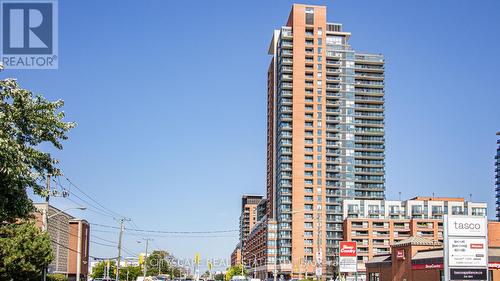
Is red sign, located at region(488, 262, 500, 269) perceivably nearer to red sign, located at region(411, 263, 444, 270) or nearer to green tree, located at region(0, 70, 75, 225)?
red sign, located at region(411, 263, 444, 270)

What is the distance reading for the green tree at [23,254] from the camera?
5584 centimetres

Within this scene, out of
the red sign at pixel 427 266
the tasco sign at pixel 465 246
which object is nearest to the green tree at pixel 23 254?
the tasco sign at pixel 465 246

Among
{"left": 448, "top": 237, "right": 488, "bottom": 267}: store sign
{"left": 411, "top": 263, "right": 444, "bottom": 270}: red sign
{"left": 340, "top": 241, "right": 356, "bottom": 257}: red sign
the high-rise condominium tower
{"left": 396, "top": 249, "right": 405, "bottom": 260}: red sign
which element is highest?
the high-rise condominium tower

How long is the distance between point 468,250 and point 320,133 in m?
135

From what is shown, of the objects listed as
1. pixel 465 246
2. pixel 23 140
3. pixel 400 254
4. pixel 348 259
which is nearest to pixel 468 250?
pixel 465 246

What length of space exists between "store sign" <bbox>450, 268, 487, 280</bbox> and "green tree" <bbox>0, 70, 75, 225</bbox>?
3148 cm

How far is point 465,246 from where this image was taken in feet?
153

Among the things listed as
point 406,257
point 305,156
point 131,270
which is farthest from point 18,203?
point 131,270

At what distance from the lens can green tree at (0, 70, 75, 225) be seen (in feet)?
71.7

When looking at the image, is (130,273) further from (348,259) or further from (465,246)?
(465,246)

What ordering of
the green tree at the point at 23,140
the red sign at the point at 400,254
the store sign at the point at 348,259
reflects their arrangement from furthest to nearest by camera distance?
1. the red sign at the point at 400,254
2. the store sign at the point at 348,259
3. the green tree at the point at 23,140

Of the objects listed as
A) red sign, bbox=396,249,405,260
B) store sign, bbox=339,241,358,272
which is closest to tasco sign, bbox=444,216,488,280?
store sign, bbox=339,241,358,272

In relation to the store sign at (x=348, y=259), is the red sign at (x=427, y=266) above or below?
below

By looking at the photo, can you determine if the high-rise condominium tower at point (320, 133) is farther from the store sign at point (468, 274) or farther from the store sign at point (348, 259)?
the store sign at point (468, 274)
